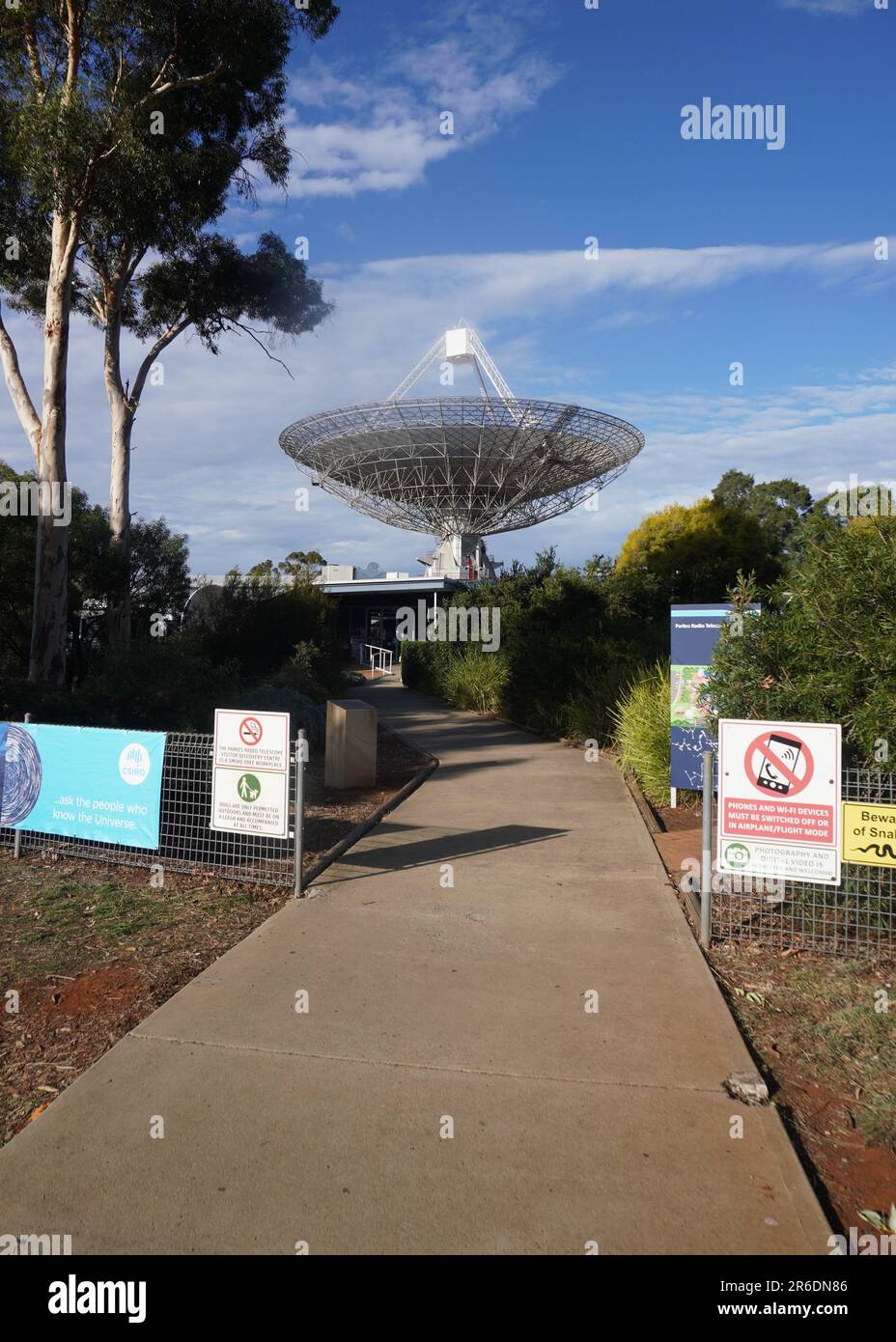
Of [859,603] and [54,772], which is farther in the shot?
[54,772]

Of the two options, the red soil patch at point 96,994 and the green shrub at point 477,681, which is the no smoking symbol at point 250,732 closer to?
the red soil patch at point 96,994

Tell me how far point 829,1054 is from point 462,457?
101ft

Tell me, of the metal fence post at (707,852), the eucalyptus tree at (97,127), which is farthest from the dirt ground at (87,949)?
the eucalyptus tree at (97,127)

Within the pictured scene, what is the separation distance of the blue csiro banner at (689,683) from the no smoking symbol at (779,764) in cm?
431

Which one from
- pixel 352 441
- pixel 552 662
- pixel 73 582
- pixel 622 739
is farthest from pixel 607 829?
pixel 352 441

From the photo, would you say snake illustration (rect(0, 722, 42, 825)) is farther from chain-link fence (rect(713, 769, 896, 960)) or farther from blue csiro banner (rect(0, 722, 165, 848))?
chain-link fence (rect(713, 769, 896, 960))

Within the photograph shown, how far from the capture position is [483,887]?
23.1 feet

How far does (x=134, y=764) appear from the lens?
725cm

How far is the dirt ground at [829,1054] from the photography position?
11.1 feet

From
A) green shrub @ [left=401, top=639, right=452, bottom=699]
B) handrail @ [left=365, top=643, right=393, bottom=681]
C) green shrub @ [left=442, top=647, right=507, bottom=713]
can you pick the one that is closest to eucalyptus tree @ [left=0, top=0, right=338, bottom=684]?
green shrub @ [left=442, top=647, right=507, bottom=713]

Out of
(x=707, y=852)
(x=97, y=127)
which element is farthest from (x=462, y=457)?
(x=707, y=852)
